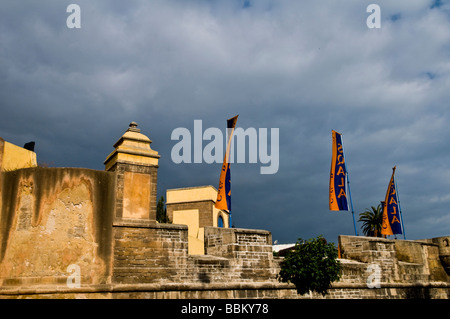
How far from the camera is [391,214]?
18562 mm

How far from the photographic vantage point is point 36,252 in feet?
31.2

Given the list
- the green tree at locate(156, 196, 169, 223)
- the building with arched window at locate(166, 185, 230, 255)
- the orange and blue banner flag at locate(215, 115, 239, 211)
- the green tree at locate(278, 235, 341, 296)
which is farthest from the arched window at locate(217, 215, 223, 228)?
the green tree at locate(278, 235, 341, 296)

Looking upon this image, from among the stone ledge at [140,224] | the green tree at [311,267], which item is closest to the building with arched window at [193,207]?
the green tree at [311,267]

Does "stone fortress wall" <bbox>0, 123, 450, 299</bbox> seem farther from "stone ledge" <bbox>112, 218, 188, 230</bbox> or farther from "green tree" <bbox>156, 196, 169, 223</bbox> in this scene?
"green tree" <bbox>156, 196, 169, 223</bbox>

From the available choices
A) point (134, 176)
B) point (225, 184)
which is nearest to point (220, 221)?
point (225, 184)

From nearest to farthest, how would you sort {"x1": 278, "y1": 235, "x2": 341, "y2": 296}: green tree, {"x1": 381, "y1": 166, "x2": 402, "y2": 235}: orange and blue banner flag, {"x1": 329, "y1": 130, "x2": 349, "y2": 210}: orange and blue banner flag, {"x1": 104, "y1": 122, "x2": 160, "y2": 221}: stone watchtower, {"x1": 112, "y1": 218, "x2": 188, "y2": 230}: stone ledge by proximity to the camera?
{"x1": 112, "y1": 218, "x2": 188, "y2": 230}: stone ledge, {"x1": 104, "y1": 122, "x2": 160, "y2": 221}: stone watchtower, {"x1": 278, "y1": 235, "x2": 341, "y2": 296}: green tree, {"x1": 329, "y1": 130, "x2": 349, "y2": 210}: orange and blue banner flag, {"x1": 381, "y1": 166, "x2": 402, "y2": 235}: orange and blue banner flag

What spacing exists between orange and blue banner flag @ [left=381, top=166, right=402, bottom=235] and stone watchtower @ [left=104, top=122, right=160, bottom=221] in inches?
470

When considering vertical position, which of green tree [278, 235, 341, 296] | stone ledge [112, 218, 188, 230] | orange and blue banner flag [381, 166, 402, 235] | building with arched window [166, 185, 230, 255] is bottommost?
green tree [278, 235, 341, 296]

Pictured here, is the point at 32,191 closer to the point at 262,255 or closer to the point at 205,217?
the point at 262,255

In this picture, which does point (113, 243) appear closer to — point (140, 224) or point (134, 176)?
point (140, 224)

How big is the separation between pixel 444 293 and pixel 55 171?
15317 mm

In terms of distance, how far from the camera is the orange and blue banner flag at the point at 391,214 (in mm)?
18250

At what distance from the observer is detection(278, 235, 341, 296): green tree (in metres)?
12.1
